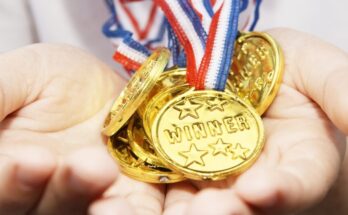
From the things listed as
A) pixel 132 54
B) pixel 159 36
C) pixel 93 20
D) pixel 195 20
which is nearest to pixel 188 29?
pixel 195 20

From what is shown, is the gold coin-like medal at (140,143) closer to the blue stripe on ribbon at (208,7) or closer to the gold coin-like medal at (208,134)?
the gold coin-like medal at (208,134)

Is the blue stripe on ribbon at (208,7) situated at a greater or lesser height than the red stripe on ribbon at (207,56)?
greater

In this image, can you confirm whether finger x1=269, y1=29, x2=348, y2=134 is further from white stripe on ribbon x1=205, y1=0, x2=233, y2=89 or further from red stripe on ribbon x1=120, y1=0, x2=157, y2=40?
red stripe on ribbon x1=120, y1=0, x2=157, y2=40

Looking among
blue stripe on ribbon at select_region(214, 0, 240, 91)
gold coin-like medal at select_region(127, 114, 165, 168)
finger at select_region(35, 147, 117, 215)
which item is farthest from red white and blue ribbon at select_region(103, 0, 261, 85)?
finger at select_region(35, 147, 117, 215)

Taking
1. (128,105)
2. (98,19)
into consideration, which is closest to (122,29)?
(98,19)

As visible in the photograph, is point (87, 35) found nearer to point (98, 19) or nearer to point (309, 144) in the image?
point (98, 19)

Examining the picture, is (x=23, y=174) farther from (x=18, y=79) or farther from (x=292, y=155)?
(x=292, y=155)

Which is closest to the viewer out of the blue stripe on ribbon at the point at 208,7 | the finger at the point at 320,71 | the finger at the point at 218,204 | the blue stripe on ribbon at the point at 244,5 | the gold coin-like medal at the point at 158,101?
the finger at the point at 218,204

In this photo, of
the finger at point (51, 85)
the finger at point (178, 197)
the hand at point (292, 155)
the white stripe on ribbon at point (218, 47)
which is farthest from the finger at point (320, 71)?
the finger at point (51, 85)
